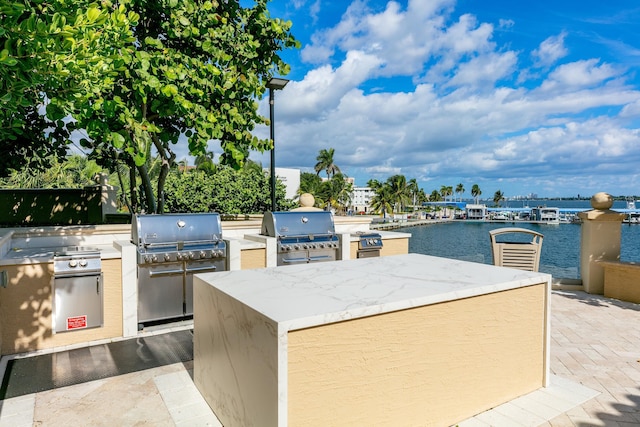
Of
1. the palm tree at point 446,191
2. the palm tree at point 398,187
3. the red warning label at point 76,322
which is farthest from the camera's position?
the palm tree at point 446,191

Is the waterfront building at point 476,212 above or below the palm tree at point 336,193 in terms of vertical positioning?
below

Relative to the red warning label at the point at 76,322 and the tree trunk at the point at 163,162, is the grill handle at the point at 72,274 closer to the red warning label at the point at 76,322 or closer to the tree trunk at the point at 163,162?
the red warning label at the point at 76,322

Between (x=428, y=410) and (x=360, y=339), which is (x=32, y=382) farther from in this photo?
(x=428, y=410)

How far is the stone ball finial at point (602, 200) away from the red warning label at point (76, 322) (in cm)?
840

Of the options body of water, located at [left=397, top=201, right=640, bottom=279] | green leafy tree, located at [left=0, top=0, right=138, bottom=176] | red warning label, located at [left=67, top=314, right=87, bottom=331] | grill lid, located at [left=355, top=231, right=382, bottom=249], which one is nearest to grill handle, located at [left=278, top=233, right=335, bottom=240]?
grill lid, located at [left=355, top=231, right=382, bottom=249]

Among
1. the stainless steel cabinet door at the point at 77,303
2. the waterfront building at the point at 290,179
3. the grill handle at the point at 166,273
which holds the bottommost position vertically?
the stainless steel cabinet door at the point at 77,303

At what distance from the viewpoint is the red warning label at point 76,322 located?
4.54 meters

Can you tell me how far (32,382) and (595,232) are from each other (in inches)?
341

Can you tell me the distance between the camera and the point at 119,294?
4.97 meters

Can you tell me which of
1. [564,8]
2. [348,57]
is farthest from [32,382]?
[348,57]

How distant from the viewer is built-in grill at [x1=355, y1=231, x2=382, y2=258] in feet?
23.6

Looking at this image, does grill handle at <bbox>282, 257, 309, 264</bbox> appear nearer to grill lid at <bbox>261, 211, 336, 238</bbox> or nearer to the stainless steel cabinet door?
grill lid at <bbox>261, 211, 336, 238</bbox>

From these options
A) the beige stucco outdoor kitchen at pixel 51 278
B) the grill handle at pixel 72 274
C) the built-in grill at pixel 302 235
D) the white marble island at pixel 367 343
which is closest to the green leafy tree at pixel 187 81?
the beige stucco outdoor kitchen at pixel 51 278

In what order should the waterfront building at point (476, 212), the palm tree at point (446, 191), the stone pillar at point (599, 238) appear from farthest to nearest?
the palm tree at point (446, 191), the waterfront building at point (476, 212), the stone pillar at point (599, 238)
